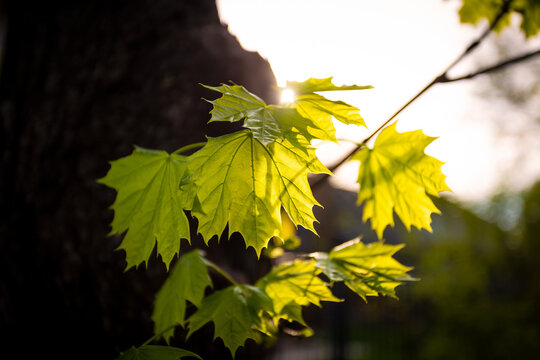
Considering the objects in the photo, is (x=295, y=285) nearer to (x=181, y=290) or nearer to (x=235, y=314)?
(x=235, y=314)

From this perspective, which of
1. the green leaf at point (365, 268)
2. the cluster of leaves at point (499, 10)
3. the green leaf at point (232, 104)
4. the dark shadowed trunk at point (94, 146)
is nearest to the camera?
the green leaf at point (232, 104)

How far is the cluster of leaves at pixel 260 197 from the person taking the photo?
0.69 meters

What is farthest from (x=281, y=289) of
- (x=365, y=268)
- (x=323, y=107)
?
(x=323, y=107)

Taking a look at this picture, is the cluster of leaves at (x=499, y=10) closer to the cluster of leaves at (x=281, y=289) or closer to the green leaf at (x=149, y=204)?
the cluster of leaves at (x=281, y=289)

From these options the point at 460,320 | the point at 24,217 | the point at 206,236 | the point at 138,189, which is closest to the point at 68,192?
the point at 24,217

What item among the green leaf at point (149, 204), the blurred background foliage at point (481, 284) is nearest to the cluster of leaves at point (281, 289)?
the green leaf at point (149, 204)

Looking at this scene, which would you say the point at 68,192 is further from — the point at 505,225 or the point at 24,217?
the point at 505,225

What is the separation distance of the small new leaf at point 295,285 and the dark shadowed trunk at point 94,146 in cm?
51

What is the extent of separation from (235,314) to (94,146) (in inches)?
40.2

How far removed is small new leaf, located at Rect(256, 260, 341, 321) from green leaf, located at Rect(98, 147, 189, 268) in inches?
12.1

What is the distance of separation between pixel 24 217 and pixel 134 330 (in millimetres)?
717

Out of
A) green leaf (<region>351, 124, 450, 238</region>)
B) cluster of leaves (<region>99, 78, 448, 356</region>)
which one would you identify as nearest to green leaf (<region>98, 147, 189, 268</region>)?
cluster of leaves (<region>99, 78, 448, 356</region>)

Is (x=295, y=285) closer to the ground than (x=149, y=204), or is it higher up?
A: closer to the ground

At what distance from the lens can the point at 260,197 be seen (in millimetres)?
735
